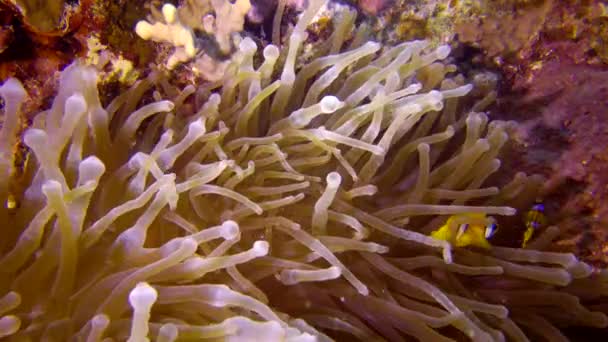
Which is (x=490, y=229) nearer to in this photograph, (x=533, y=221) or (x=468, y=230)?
(x=468, y=230)

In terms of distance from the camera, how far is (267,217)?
1.76 meters

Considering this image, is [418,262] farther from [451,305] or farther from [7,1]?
[7,1]

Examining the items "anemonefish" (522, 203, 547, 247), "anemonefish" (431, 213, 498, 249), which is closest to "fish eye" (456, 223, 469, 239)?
"anemonefish" (431, 213, 498, 249)

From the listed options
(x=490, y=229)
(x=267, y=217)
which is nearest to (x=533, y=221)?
(x=490, y=229)

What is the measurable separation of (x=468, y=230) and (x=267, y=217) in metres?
0.74

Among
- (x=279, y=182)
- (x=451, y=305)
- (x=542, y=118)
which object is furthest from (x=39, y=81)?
(x=542, y=118)

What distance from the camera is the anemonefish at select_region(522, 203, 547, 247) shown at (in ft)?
6.88

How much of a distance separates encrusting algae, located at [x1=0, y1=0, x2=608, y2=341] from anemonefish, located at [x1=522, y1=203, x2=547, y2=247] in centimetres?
6

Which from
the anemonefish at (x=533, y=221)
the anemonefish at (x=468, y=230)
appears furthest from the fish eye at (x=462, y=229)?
the anemonefish at (x=533, y=221)

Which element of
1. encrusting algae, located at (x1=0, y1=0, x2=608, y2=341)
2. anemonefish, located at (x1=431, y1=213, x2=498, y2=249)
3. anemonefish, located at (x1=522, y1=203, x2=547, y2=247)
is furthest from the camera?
anemonefish, located at (x1=522, y1=203, x2=547, y2=247)

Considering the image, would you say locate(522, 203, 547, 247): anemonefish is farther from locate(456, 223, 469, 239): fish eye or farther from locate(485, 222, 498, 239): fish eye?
locate(456, 223, 469, 239): fish eye

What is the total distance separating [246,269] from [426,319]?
24.4 inches

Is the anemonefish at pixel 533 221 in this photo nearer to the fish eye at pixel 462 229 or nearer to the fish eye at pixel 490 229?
the fish eye at pixel 490 229

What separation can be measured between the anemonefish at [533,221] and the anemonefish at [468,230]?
0.91ft
